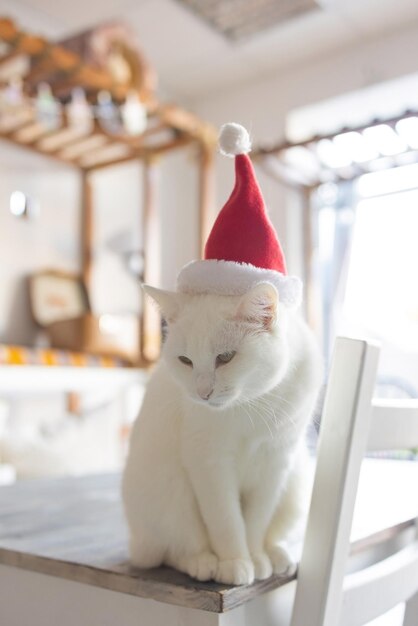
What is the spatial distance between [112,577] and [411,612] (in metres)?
0.42

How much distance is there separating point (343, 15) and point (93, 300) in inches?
65.3

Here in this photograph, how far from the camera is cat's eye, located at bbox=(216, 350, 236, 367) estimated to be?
1.84ft

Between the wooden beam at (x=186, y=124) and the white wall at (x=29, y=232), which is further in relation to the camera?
the white wall at (x=29, y=232)

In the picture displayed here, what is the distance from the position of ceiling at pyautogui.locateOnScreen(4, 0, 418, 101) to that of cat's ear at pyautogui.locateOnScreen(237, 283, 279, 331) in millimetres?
1893

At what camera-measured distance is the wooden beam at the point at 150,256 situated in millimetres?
2781

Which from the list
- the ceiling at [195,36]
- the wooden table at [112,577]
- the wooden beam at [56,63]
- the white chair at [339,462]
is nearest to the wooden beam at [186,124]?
the wooden beam at [56,63]

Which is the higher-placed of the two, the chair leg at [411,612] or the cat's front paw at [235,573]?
the cat's front paw at [235,573]

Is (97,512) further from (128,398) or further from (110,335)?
(128,398)

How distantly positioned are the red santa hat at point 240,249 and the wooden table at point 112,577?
9.0 inches

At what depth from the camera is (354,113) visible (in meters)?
2.55

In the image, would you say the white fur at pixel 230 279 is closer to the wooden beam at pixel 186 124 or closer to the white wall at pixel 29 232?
the wooden beam at pixel 186 124

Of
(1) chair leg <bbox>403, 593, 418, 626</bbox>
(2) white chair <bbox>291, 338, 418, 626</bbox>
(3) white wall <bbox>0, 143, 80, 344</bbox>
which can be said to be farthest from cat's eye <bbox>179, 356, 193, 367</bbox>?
(3) white wall <bbox>0, 143, 80, 344</bbox>

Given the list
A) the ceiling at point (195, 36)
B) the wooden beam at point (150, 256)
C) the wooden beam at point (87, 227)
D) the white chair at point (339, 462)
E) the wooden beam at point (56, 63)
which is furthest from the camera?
the wooden beam at point (87, 227)

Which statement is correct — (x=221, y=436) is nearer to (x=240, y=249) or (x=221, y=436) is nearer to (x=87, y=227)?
(x=240, y=249)
